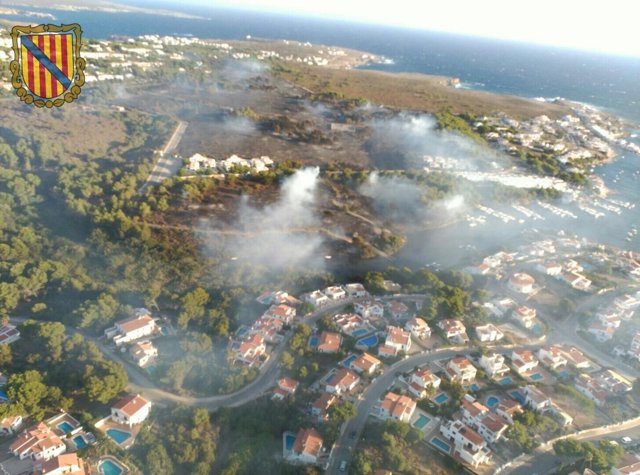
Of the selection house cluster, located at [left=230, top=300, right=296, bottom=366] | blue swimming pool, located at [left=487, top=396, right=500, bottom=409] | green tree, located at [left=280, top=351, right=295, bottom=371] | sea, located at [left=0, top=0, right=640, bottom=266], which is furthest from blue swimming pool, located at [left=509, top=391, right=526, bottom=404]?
sea, located at [left=0, top=0, right=640, bottom=266]

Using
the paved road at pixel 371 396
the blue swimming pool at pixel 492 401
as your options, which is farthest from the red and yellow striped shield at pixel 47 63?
the blue swimming pool at pixel 492 401

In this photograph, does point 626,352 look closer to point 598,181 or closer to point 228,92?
point 598,181

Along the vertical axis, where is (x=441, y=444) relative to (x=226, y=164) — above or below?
below

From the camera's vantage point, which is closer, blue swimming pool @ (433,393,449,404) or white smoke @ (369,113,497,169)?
blue swimming pool @ (433,393,449,404)

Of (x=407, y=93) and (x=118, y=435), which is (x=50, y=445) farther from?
(x=407, y=93)

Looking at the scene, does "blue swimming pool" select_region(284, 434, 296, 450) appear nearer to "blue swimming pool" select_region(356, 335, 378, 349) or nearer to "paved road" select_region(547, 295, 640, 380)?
"blue swimming pool" select_region(356, 335, 378, 349)

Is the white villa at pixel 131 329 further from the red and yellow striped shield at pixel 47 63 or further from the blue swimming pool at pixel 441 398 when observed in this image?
the blue swimming pool at pixel 441 398

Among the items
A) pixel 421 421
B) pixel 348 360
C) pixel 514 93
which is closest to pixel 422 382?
pixel 421 421
